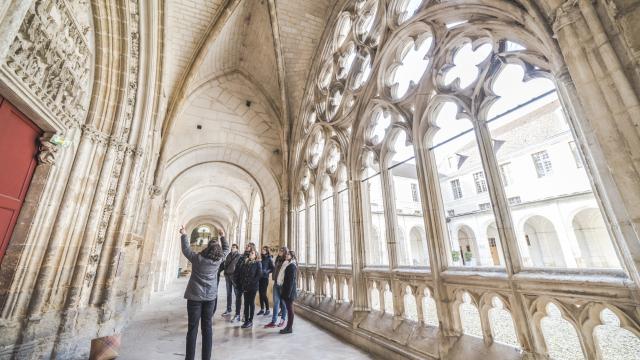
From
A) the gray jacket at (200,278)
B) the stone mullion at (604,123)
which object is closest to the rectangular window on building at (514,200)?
the stone mullion at (604,123)

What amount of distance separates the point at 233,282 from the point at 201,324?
289 cm

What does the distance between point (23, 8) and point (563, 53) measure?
12.0 ft

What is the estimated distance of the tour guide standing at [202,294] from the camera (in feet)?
8.89

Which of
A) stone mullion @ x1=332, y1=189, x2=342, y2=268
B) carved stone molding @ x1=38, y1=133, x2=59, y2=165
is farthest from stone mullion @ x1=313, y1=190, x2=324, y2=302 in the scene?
carved stone molding @ x1=38, y1=133, x2=59, y2=165

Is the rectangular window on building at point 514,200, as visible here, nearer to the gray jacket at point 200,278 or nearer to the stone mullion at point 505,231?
the stone mullion at point 505,231

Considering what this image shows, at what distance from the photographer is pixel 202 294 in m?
2.77

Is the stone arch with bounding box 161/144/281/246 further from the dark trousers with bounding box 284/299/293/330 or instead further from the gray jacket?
the gray jacket

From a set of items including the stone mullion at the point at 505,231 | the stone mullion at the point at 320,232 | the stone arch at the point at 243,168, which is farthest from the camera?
the stone arch at the point at 243,168

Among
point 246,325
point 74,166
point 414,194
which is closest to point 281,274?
point 246,325

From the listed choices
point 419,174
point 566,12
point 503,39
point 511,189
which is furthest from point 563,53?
point 419,174

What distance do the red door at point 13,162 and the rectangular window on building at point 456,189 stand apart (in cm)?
495

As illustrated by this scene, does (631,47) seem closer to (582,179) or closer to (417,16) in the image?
(582,179)

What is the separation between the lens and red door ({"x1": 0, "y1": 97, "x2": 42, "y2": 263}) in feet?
8.11

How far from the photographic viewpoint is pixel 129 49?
13.3 feet
